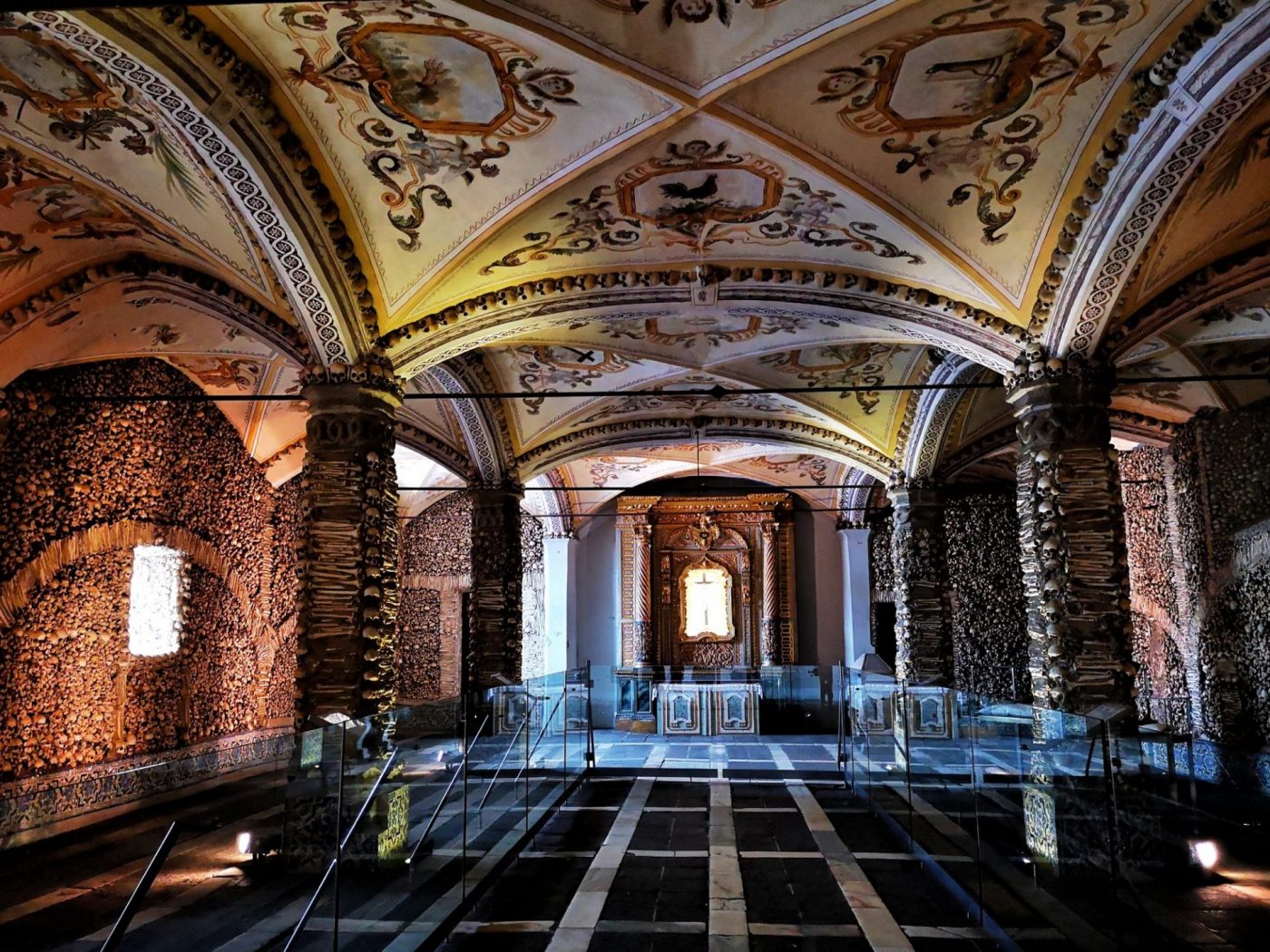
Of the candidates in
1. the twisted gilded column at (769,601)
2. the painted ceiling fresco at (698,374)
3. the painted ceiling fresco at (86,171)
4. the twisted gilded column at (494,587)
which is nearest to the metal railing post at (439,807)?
the painted ceiling fresco at (86,171)

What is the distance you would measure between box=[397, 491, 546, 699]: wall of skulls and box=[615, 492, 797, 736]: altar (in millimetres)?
1852

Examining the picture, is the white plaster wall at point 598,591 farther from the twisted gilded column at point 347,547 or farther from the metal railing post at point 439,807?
the metal railing post at point 439,807

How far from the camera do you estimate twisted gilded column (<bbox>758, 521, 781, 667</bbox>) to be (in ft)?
56.0

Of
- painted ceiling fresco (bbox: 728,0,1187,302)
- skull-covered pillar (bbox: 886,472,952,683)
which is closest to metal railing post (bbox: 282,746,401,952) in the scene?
painted ceiling fresco (bbox: 728,0,1187,302)

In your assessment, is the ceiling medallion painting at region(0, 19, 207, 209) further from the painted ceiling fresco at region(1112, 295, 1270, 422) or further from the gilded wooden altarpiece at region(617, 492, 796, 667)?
the gilded wooden altarpiece at region(617, 492, 796, 667)

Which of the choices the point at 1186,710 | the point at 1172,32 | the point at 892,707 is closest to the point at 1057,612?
the point at 892,707

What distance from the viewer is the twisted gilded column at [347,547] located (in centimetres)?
677

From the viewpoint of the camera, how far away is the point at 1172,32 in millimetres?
5223

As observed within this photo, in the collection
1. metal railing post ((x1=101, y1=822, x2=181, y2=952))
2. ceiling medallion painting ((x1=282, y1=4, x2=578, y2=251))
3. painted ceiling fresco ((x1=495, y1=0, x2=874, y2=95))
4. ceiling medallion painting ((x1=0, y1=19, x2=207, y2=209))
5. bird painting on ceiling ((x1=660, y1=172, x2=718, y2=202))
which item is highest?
painted ceiling fresco ((x1=495, y1=0, x2=874, y2=95))

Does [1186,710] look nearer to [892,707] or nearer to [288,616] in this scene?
[892,707]

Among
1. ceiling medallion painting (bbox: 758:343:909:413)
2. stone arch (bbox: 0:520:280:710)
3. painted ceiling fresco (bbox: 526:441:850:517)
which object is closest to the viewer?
stone arch (bbox: 0:520:280:710)

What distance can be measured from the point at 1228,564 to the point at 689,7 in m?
9.32

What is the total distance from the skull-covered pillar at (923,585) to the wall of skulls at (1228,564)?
2.94 meters

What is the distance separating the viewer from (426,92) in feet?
18.6
